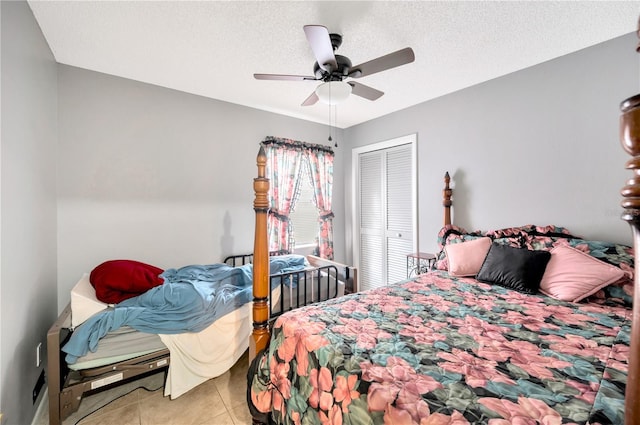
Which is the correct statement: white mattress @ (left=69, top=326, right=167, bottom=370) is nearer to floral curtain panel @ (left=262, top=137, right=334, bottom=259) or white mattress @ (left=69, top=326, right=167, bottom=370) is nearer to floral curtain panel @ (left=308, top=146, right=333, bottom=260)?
floral curtain panel @ (left=262, top=137, right=334, bottom=259)

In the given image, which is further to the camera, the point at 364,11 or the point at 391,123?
the point at 391,123

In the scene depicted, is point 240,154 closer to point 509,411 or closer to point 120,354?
point 120,354

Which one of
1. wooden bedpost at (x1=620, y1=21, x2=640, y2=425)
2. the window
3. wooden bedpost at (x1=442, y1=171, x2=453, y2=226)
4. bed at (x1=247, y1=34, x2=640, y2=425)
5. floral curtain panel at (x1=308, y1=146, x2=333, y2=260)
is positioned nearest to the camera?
wooden bedpost at (x1=620, y1=21, x2=640, y2=425)

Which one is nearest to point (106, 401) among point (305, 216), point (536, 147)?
point (305, 216)

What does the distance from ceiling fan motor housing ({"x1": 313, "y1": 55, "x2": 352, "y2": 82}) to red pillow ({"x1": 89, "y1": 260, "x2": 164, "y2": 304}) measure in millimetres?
2015

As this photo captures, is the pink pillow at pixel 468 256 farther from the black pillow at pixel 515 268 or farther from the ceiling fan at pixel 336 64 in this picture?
the ceiling fan at pixel 336 64

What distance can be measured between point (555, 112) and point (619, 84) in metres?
0.38

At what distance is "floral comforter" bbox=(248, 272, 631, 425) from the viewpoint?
0.85 metres

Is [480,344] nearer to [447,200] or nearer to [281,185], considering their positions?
[447,200]

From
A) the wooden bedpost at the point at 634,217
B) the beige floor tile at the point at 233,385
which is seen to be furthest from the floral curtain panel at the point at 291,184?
the wooden bedpost at the point at 634,217

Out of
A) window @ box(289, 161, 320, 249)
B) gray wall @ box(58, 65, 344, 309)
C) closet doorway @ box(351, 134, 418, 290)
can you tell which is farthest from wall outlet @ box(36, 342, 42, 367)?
closet doorway @ box(351, 134, 418, 290)

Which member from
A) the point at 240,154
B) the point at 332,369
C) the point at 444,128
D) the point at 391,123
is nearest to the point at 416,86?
the point at 444,128

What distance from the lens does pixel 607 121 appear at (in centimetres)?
204

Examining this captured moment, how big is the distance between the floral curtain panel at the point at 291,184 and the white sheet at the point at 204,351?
1.40 metres
